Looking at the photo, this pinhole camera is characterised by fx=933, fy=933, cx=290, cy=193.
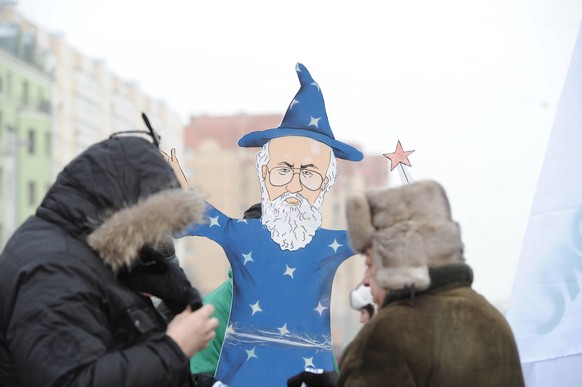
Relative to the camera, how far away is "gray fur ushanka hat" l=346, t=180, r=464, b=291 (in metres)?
2.45

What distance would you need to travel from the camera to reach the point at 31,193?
41.1m

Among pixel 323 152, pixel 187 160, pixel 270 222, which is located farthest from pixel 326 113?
pixel 187 160

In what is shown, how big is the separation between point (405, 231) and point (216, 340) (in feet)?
4.50

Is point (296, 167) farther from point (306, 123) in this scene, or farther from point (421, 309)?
point (421, 309)

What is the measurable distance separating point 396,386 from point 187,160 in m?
49.3

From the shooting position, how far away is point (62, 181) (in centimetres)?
231

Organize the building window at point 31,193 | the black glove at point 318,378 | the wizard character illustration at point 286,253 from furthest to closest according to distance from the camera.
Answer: the building window at point 31,193 → the wizard character illustration at point 286,253 → the black glove at point 318,378

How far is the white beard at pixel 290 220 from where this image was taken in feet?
11.6

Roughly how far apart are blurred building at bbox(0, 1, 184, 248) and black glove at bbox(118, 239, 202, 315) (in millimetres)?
32654

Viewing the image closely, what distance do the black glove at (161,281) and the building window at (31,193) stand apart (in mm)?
39611

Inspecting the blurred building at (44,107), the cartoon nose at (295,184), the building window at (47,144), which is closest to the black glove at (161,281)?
the cartoon nose at (295,184)

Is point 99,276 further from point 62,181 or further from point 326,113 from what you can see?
point 326,113

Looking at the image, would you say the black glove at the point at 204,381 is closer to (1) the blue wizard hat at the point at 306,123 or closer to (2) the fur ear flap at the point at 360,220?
(2) the fur ear flap at the point at 360,220

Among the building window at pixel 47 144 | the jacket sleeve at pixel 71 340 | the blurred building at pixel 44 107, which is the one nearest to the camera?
the jacket sleeve at pixel 71 340
